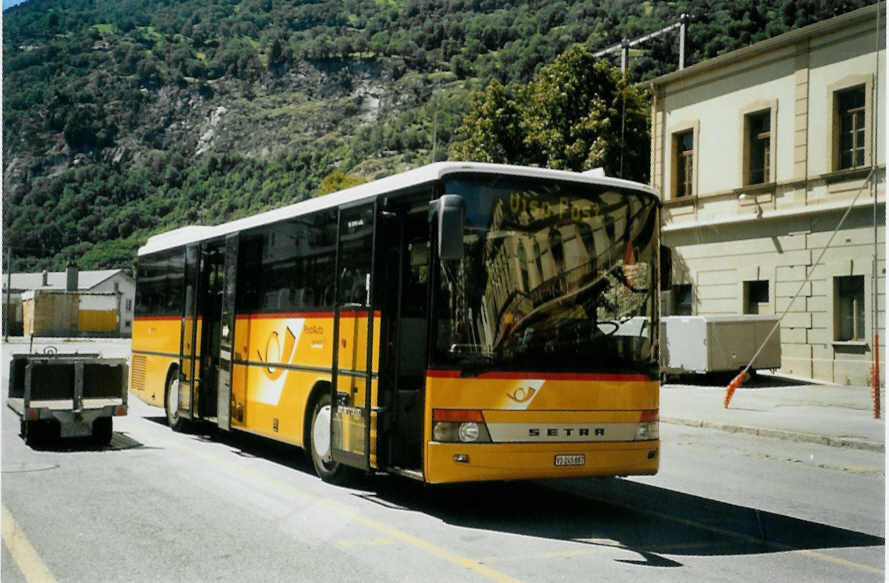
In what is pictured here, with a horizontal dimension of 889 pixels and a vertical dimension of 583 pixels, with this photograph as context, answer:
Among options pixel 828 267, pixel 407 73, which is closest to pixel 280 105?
pixel 407 73

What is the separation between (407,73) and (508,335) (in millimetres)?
131288

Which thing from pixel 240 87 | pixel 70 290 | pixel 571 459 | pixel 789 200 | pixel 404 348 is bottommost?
pixel 571 459

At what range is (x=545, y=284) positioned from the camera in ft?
26.3

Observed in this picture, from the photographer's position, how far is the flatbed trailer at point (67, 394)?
12.1m

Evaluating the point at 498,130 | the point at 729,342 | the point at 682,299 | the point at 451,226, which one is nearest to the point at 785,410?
the point at 729,342

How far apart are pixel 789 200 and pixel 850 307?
11.7 ft

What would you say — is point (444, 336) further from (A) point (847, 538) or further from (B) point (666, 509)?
(A) point (847, 538)

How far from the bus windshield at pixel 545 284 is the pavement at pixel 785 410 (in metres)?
8.38

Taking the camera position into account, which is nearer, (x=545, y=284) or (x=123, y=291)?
(x=545, y=284)

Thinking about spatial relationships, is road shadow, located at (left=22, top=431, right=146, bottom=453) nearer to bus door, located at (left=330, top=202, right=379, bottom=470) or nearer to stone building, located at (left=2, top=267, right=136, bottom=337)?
stone building, located at (left=2, top=267, right=136, bottom=337)

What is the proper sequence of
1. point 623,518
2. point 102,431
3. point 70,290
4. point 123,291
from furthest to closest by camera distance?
point 123,291, point 70,290, point 102,431, point 623,518

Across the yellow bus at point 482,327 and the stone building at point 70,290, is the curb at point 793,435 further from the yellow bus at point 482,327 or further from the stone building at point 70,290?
the stone building at point 70,290

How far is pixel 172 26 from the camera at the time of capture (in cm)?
7856

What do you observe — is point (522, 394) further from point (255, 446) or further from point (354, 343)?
point (255, 446)
